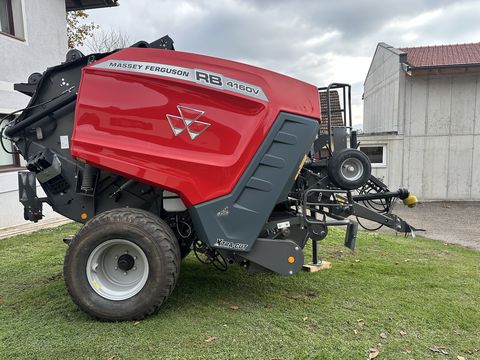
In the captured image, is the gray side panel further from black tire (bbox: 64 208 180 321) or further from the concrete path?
the concrete path

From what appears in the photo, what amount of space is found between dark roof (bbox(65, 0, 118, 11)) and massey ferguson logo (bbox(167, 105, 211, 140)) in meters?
9.05

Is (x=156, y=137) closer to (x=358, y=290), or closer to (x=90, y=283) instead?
(x=90, y=283)

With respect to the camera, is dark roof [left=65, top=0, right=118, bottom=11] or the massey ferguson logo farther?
dark roof [left=65, top=0, right=118, bottom=11]

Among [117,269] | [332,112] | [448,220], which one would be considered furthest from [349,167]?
[448,220]

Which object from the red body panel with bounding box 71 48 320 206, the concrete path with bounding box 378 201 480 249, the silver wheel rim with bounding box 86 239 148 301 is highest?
the red body panel with bounding box 71 48 320 206

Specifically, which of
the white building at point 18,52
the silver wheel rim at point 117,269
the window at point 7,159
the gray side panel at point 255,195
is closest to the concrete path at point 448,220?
the gray side panel at point 255,195

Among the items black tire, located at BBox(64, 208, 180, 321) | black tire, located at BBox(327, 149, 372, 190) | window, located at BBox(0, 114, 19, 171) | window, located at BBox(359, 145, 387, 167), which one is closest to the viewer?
black tire, located at BBox(64, 208, 180, 321)

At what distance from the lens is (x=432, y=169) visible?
12969 mm

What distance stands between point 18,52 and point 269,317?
7.53 m

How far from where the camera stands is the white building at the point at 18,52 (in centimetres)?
764

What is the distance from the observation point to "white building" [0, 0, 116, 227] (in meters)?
7.64

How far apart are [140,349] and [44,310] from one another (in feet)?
4.14

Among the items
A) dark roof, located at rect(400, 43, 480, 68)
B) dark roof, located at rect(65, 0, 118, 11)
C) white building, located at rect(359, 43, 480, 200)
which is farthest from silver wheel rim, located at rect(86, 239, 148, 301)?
dark roof, located at rect(400, 43, 480, 68)

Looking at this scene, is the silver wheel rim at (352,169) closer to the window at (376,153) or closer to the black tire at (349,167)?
the black tire at (349,167)
